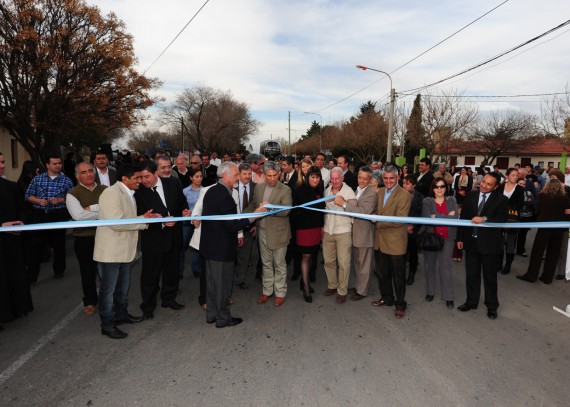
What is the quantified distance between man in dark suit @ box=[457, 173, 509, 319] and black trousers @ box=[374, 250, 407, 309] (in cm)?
89

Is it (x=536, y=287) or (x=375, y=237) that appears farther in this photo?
(x=536, y=287)

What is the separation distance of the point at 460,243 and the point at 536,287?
88.6 inches

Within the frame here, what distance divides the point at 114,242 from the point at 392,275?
141 inches

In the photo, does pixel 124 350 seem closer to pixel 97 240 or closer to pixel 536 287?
pixel 97 240

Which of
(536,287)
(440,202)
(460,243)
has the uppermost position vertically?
(440,202)

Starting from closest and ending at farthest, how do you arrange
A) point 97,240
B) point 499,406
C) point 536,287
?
point 499,406 → point 97,240 → point 536,287

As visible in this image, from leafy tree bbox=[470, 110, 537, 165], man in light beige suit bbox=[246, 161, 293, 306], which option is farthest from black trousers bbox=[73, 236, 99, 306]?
leafy tree bbox=[470, 110, 537, 165]

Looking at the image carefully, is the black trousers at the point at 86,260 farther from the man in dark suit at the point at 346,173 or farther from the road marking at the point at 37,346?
the man in dark suit at the point at 346,173

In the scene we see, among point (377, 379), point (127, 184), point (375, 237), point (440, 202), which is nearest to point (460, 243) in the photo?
point (440, 202)

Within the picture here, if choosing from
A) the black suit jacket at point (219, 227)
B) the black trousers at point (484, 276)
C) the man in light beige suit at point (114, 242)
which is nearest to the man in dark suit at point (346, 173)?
the black trousers at point (484, 276)

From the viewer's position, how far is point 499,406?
10.1ft

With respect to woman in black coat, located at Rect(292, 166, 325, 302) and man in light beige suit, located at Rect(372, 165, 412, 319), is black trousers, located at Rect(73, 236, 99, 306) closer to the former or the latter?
woman in black coat, located at Rect(292, 166, 325, 302)

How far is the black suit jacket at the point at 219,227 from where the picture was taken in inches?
169

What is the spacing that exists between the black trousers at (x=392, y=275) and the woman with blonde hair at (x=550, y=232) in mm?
3071
